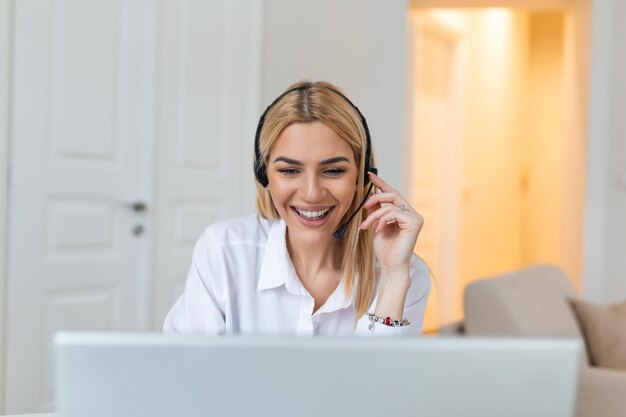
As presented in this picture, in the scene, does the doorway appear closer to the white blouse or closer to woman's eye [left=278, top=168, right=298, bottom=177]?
the white blouse

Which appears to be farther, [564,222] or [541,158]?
[541,158]

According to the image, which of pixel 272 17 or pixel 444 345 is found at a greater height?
pixel 272 17

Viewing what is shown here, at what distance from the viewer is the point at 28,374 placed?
111 inches

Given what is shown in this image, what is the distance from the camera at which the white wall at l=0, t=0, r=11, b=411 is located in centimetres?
265

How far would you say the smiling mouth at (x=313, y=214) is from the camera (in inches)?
56.6

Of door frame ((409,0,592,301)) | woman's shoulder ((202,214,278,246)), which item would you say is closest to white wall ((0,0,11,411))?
woman's shoulder ((202,214,278,246))

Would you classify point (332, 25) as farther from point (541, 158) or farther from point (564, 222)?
point (541, 158)

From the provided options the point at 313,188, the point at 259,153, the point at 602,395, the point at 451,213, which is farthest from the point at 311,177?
the point at 451,213

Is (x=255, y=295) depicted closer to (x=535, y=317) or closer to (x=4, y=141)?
(x=535, y=317)

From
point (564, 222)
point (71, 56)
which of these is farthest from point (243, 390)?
point (564, 222)

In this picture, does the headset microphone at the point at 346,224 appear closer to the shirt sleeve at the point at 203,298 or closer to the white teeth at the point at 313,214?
the white teeth at the point at 313,214

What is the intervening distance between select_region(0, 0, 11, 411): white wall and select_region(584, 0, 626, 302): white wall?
9.67ft

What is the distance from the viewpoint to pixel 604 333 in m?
2.72

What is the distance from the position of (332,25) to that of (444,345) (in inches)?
145
